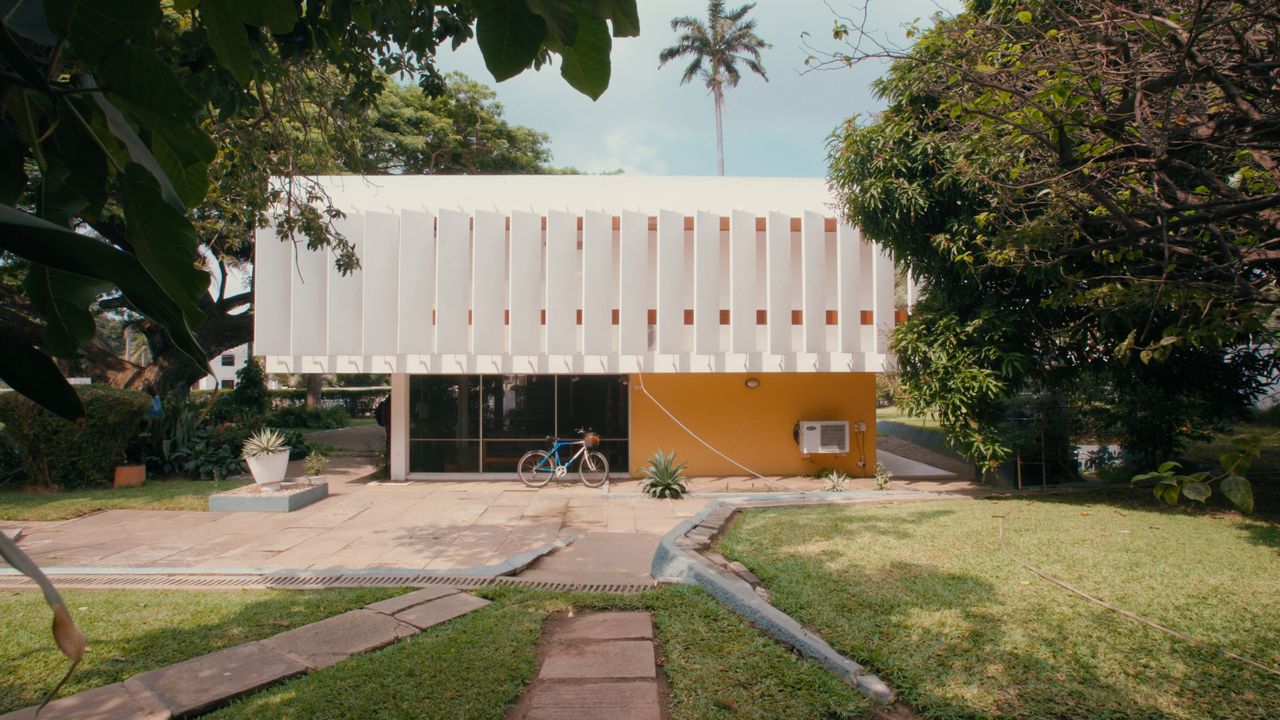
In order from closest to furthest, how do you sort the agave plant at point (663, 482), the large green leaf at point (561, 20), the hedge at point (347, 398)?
the large green leaf at point (561, 20), the agave plant at point (663, 482), the hedge at point (347, 398)

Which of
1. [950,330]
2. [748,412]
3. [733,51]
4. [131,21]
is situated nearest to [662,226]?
[748,412]

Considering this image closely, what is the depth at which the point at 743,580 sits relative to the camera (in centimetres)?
561

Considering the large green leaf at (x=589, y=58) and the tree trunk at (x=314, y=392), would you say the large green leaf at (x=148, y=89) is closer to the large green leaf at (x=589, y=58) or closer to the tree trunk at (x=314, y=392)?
the large green leaf at (x=589, y=58)

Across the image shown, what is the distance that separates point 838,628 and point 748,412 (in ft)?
29.5

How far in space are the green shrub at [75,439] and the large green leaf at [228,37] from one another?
12.2 metres

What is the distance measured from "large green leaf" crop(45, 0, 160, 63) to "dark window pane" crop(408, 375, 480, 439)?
12.3m

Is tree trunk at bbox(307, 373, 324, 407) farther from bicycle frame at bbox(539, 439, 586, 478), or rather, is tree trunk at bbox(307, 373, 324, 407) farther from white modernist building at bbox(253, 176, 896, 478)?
bicycle frame at bbox(539, 439, 586, 478)

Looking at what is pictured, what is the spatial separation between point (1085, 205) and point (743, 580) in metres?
4.62

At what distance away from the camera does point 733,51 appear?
29172 mm

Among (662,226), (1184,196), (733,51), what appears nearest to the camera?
(1184,196)

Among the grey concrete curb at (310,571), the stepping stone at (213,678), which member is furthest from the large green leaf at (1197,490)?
the grey concrete curb at (310,571)

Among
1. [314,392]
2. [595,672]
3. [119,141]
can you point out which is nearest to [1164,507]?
[595,672]

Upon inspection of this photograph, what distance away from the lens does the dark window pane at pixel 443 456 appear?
13.1 metres

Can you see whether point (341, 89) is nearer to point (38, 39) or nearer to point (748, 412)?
point (38, 39)
